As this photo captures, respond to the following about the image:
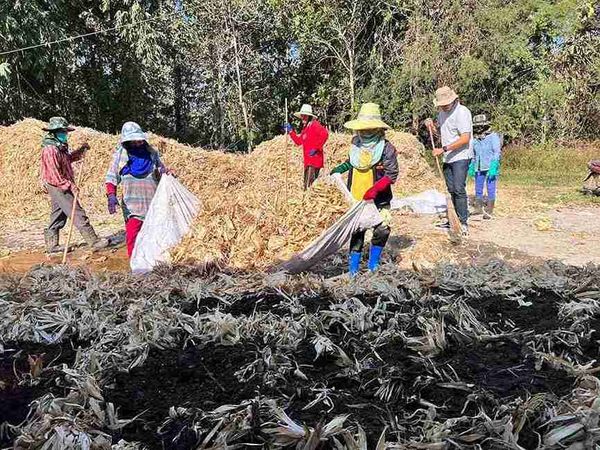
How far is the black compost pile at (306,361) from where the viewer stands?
1714mm

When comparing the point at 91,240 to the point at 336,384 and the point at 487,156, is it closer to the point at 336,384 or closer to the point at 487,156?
the point at 336,384

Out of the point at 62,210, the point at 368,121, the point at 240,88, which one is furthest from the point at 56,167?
the point at 240,88

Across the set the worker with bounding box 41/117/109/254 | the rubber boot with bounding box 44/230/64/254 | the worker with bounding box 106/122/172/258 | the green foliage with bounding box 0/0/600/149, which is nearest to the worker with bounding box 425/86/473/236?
the worker with bounding box 106/122/172/258

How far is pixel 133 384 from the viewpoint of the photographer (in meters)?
2.11

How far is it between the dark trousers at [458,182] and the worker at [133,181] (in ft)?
11.1

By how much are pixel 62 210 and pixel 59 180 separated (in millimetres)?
427

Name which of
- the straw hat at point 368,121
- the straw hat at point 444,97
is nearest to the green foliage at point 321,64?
the straw hat at point 444,97

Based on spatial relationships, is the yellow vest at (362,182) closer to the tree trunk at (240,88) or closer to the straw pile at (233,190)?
the straw pile at (233,190)

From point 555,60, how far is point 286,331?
68.0ft

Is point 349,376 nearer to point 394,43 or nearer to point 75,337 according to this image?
point 75,337

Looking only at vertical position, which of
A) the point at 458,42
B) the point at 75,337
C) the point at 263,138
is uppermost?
the point at 458,42

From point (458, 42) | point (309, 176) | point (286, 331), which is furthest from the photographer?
point (458, 42)

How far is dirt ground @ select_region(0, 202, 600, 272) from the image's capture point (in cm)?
639

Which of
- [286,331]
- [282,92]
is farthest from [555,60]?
[286,331]
